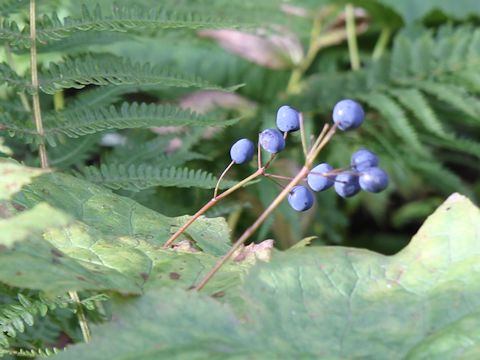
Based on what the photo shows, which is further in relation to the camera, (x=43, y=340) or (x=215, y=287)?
(x=43, y=340)

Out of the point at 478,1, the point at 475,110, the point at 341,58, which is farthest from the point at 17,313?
the point at 478,1

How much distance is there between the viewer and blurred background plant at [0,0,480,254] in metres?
1.91

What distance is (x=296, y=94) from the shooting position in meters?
2.83

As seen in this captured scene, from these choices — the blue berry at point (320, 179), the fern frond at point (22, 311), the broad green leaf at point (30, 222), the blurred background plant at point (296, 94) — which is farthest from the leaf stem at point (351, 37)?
the broad green leaf at point (30, 222)

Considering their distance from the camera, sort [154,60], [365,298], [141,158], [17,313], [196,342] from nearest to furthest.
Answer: [196,342], [365,298], [17,313], [141,158], [154,60]

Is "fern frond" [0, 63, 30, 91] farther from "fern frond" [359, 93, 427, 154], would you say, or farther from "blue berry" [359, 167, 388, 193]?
"fern frond" [359, 93, 427, 154]

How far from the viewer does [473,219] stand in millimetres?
1046

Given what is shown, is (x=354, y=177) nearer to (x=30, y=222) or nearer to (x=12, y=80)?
(x=30, y=222)

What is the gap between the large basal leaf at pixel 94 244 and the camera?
86cm

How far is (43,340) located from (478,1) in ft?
9.10

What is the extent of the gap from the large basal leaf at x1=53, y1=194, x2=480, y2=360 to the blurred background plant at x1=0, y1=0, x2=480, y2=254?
2.28 feet

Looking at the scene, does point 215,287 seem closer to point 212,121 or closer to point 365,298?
point 365,298

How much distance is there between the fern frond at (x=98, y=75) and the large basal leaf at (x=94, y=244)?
0.24m

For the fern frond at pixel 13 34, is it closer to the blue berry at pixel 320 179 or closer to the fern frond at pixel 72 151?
the fern frond at pixel 72 151
